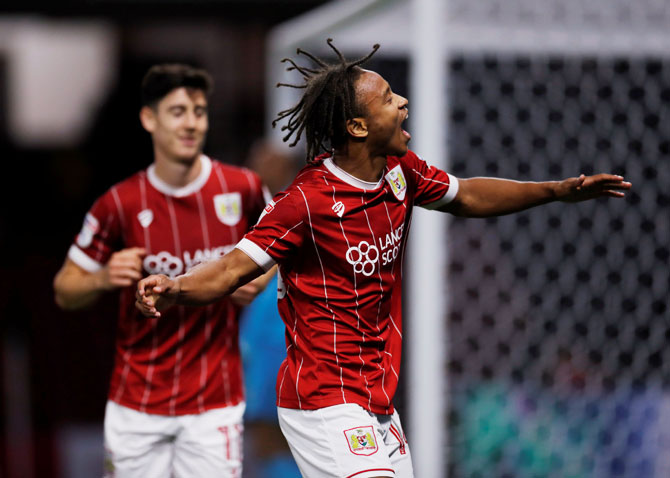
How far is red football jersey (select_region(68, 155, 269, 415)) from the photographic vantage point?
3.41 m

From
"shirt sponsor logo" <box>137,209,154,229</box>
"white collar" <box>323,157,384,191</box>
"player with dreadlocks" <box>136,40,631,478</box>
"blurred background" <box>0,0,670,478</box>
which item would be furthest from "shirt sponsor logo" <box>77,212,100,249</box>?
"blurred background" <box>0,0,670,478</box>

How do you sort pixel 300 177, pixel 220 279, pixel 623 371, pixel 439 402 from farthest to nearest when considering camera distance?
pixel 623 371, pixel 439 402, pixel 300 177, pixel 220 279

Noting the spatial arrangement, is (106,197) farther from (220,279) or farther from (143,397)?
(220,279)

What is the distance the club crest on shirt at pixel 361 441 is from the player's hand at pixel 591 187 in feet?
3.06

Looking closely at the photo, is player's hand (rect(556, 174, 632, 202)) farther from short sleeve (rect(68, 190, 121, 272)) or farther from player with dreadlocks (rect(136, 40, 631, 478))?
short sleeve (rect(68, 190, 121, 272))

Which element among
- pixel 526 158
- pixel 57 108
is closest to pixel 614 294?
pixel 526 158

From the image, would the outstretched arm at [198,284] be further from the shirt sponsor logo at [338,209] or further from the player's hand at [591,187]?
the player's hand at [591,187]

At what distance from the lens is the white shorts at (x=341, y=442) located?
2684 millimetres

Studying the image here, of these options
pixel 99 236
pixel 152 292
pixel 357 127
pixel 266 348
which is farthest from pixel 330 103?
pixel 266 348

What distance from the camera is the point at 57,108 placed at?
9211mm

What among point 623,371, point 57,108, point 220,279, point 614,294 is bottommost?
point 623,371

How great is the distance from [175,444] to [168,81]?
1.25m

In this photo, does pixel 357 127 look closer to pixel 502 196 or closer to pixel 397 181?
pixel 397 181

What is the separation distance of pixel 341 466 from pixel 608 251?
299cm
